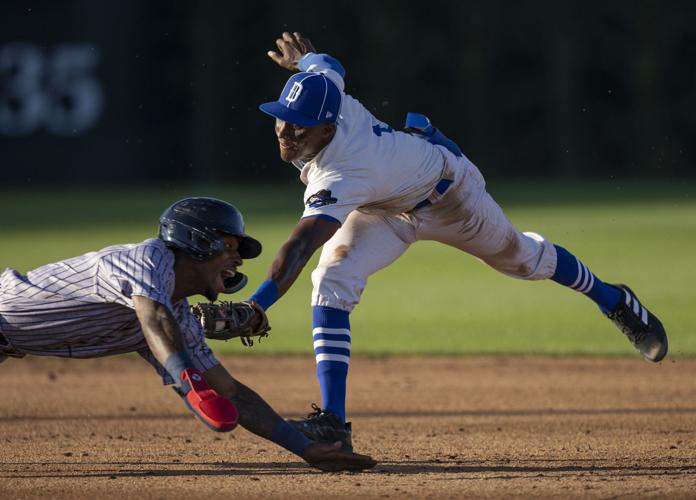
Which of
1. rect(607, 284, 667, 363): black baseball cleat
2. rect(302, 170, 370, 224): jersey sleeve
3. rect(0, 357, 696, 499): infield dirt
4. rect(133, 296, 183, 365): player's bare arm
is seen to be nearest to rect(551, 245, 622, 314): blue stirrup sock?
rect(607, 284, 667, 363): black baseball cleat

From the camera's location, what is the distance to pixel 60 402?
681cm

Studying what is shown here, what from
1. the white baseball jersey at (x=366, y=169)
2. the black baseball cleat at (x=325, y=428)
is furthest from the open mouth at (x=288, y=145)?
the black baseball cleat at (x=325, y=428)

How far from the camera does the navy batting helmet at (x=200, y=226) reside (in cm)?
414

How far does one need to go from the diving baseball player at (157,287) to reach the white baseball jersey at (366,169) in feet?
2.03

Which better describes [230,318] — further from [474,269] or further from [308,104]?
[474,269]

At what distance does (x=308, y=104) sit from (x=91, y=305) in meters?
1.34

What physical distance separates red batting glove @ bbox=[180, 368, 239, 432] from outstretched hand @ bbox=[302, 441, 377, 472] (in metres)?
0.65

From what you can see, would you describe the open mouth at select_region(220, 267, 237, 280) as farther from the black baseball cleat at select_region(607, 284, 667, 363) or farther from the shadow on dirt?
the black baseball cleat at select_region(607, 284, 667, 363)

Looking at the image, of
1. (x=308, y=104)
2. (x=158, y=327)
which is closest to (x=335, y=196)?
(x=308, y=104)

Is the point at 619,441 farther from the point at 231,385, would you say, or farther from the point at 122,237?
the point at 122,237

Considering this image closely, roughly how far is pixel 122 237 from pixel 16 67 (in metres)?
8.16

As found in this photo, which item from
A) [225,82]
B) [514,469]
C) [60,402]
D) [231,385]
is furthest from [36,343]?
[225,82]

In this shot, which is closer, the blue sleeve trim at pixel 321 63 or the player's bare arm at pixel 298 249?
the player's bare arm at pixel 298 249

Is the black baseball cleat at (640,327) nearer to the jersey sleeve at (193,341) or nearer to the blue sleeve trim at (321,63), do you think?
the blue sleeve trim at (321,63)
